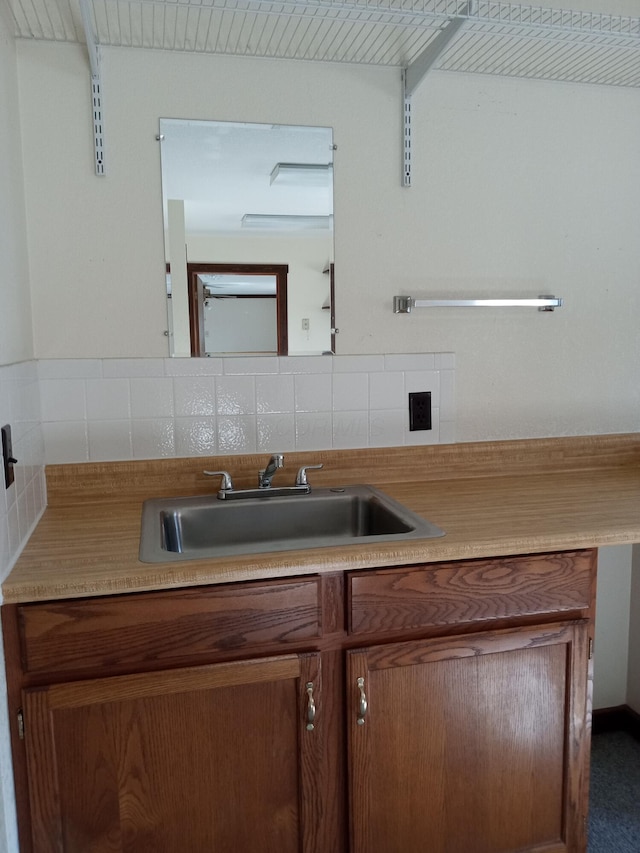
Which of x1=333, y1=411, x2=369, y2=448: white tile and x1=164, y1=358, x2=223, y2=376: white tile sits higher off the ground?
x1=164, y1=358, x2=223, y2=376: white tile

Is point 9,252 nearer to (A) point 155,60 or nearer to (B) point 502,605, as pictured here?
(A) point 155,60

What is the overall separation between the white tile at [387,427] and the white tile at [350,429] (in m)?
0.02

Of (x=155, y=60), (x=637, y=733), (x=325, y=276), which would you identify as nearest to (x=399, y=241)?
(x=325, y=276)

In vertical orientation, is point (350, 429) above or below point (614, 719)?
above

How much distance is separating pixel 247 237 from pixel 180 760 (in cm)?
124

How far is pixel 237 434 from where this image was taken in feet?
5.86

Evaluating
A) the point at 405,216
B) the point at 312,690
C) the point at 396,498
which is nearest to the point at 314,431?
the point at 396,498

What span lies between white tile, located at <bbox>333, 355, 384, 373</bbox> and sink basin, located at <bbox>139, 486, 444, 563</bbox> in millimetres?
332

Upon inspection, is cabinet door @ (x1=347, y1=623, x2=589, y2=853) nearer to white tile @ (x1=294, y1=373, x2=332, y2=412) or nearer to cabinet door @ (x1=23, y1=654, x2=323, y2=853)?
cabinet door @ (x1=23, y1=654, x2=323, y2=853)

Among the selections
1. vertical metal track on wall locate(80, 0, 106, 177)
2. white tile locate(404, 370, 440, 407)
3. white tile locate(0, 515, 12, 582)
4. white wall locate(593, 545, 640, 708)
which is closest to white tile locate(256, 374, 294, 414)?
white tile locate(404, 370, 440, 407)

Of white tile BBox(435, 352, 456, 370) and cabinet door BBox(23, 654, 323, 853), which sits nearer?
cabinet door BBox(23, 654, 323, 853)

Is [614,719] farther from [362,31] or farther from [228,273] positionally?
[362,31]

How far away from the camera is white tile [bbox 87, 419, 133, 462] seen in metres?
1.70

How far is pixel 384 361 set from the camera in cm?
187
